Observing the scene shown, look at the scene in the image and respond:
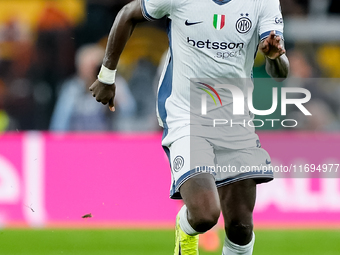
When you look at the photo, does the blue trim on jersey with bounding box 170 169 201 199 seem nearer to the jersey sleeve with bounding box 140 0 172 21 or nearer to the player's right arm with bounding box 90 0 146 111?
the player's right arm with bounding box 90 0 146 111

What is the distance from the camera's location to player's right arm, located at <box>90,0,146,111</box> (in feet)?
15.3

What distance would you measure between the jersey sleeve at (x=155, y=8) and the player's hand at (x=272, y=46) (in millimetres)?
716

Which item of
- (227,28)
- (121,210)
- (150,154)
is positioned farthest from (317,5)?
(227,28)

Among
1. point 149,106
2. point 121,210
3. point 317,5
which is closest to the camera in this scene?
point 121,210

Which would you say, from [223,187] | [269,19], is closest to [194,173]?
[223,187]

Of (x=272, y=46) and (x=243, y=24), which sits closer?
(x=272, y=46)

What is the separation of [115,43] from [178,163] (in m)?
0.93

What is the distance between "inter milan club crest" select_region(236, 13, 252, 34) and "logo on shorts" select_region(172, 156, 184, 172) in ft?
3.04

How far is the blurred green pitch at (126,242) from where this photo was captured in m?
7.02

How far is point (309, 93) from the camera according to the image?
30.2 ft

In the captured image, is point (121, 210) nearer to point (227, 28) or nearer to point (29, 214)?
point (29, 214)

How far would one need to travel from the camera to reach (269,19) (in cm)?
459

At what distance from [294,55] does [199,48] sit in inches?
211

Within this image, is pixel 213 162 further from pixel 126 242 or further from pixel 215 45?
pixel 126 242
